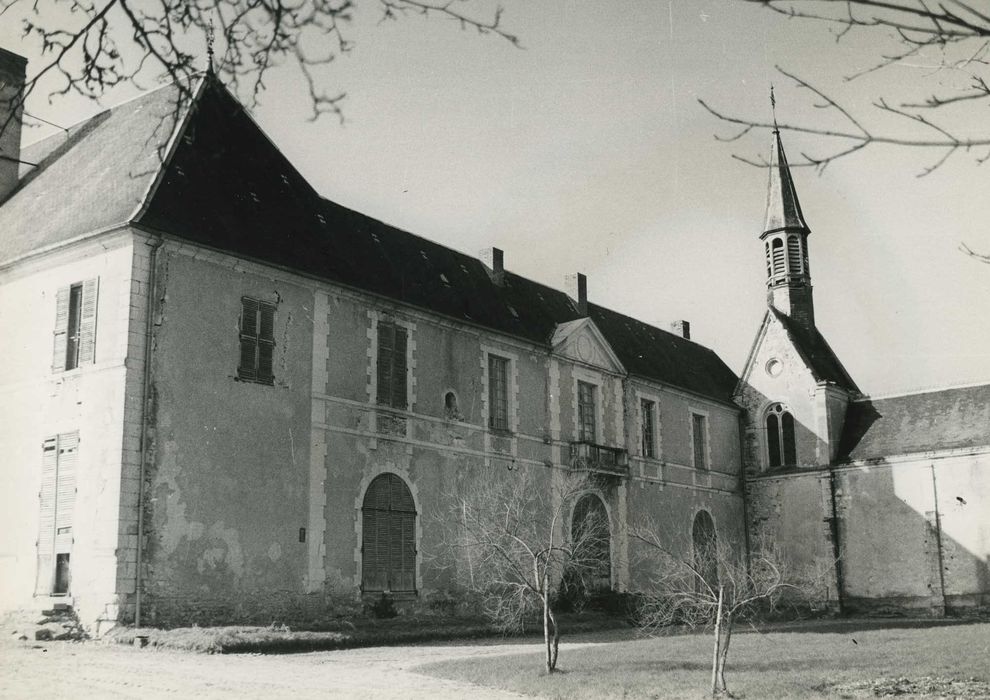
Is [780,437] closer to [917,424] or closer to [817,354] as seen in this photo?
[817,354]

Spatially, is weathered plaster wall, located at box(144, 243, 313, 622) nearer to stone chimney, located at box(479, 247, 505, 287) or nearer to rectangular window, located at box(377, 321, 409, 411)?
rectangular window, located at box(377, 321, 409, 411)

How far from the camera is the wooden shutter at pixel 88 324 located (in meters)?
18.7

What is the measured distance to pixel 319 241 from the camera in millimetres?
22938

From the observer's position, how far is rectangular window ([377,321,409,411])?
76.1 ft

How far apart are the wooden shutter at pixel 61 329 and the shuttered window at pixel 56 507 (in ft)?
4.66

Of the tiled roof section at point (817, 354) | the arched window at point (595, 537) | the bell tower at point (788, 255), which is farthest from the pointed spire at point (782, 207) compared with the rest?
the arched window at point (595, 537)

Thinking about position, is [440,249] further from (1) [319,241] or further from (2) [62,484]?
(2) [62,484]

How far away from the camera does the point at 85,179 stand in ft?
69.9

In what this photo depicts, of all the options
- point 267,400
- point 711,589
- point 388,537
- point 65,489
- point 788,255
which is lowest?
point 711,589

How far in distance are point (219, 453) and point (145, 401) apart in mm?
1746

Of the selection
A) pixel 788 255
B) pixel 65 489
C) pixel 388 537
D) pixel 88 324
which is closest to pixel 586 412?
pixel 388 537

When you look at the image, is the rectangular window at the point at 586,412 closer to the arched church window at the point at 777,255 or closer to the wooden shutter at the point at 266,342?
the wooden shutter at the point at 266,342

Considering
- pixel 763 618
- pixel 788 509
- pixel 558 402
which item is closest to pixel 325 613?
pixel 558 402

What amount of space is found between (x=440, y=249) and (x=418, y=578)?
9.62m
